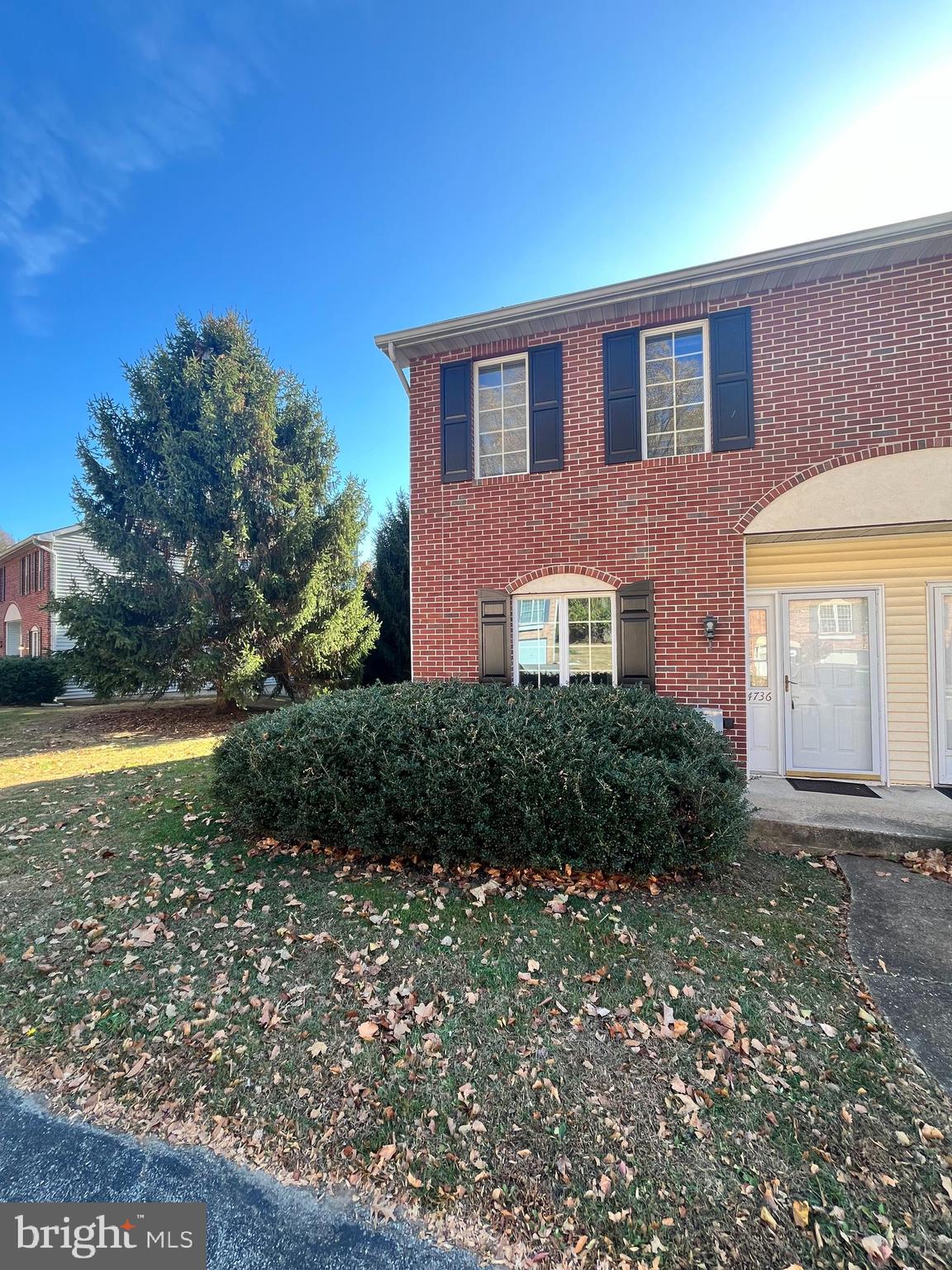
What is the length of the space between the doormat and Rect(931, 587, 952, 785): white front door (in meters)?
0.91

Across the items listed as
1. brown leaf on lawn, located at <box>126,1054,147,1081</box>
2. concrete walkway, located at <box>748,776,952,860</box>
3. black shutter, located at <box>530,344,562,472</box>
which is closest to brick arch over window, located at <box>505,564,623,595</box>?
black shutter, located at <box>530,344,562,472</box>

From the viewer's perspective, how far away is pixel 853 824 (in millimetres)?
4488

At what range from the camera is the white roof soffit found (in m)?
5.20

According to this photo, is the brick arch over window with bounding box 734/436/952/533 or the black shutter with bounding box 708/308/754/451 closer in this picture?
the brick arch over window with bounding box 734/436/952/533

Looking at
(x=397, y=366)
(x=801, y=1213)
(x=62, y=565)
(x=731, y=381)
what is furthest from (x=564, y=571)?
(x=62, y=565)

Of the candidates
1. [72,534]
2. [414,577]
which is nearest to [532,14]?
[414,577]

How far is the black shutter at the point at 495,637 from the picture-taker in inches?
262

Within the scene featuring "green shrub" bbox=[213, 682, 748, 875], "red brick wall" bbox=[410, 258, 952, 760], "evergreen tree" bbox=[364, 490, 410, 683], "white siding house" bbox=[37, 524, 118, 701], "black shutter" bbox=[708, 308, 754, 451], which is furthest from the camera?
"white siding house" bbox=[37, 524, 118, 701]

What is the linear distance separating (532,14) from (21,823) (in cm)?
1109

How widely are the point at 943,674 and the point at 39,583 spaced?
25.3 meters

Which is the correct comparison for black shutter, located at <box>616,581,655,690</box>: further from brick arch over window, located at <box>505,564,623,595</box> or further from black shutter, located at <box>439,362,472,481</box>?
black shutter, located at <box>439,362,472,481</box>

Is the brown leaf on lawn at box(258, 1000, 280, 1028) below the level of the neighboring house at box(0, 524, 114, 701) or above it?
below

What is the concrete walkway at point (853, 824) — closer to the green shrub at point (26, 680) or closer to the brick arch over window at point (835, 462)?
the brick arch over window at point (835, 462)

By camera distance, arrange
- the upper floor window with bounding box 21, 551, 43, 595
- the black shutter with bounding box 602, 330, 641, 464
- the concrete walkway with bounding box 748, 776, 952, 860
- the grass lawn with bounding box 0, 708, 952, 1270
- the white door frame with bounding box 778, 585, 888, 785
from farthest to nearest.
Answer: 1. the upper floor window with bounding box 21, 551, 43, 595
2. the black shutter with bounding box 602, 330, 641, 464
3. the white door frame with bounding box 778, 585, 888, 785
4. the concrete walkway with bounding box 748, 776, 952, 860
5. the grass lawn with bounding box 0, 708, 952, 1270
